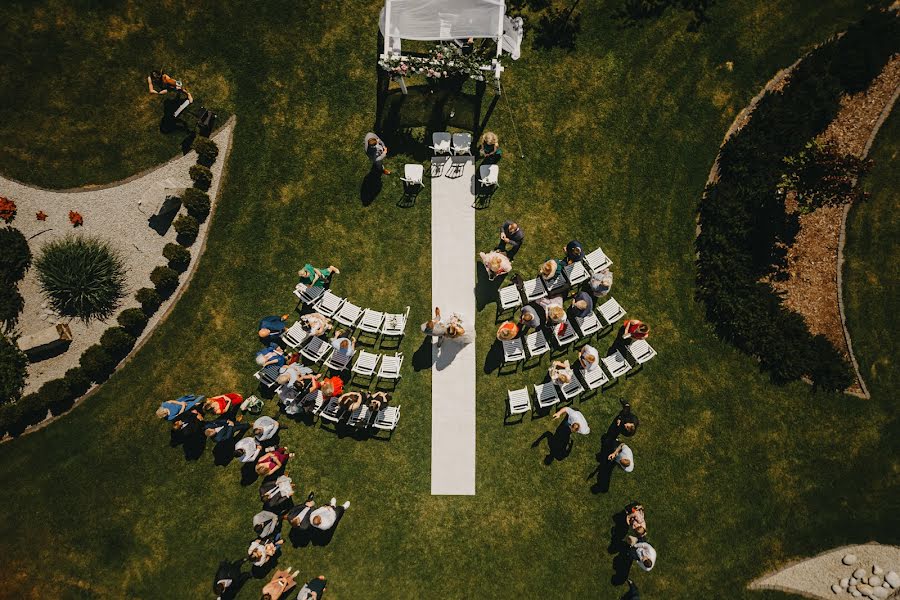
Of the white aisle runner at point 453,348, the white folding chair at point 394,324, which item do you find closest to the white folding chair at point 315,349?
the white folding chair at point 394,324

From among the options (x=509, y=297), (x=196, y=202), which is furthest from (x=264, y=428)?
(x=509, y=297)

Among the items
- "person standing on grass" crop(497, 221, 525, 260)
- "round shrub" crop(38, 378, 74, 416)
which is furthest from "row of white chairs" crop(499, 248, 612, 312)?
"round shrub" crop(38, 378, 74, 416)

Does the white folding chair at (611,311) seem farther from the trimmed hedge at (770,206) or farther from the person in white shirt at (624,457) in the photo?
the person in white shirt at (624,457)

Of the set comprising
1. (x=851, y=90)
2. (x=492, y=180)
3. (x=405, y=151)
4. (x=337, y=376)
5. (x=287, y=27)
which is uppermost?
(x=287, y=27)

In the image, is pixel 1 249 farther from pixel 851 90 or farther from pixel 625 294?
pixel 851 90

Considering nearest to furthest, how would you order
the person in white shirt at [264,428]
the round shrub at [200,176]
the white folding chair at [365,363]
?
the person in white shirt at [264,428] < the white folding chair at [365,363] < the round shrub at [200,176]

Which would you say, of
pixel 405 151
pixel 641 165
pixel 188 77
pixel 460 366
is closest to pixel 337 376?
pixel 460 366

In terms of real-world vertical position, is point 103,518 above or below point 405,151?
below
